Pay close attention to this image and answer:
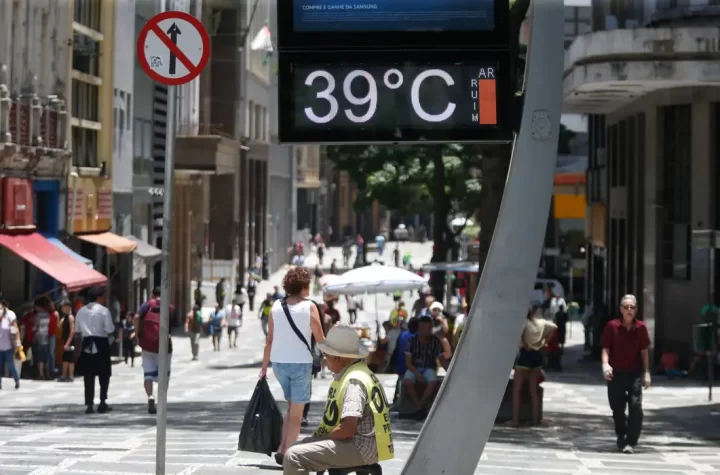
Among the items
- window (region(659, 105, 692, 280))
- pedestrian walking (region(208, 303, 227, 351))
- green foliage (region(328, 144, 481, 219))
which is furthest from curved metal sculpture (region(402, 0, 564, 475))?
green foliage (region(328, 144, 481, 219))

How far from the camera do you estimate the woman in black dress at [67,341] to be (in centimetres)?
2833

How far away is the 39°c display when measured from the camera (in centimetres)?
934

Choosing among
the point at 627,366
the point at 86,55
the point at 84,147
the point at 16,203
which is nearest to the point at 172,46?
the point at 627,366

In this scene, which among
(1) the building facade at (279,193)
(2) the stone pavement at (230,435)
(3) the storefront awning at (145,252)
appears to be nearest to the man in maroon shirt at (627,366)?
(2) the stone pavement at (230,435)

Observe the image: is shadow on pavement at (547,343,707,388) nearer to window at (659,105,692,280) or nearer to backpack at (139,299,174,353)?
window at (659,105,692,280)

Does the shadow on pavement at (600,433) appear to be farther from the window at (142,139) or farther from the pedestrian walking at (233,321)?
the window at (142,139)

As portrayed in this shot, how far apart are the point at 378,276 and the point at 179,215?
24.4 meters

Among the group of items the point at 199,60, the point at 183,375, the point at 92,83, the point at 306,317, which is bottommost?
the point at 183,375

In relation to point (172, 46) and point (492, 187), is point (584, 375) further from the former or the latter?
point (172, 46)

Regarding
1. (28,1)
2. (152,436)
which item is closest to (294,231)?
(28,1)

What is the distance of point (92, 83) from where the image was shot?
128ft

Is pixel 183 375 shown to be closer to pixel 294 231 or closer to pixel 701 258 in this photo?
pixel 701 258

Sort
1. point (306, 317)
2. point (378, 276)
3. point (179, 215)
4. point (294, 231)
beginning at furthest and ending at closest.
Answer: point (294, 231), point (179, 215), point (378, 276), point (306, 317)

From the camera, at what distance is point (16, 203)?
3083 centimetres
